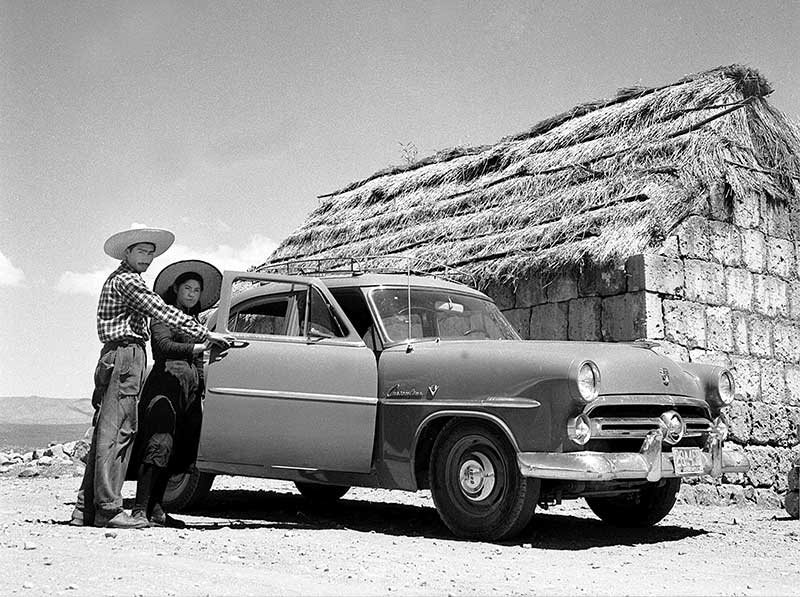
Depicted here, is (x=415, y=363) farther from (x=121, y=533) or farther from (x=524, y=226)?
(x=524, y=226)

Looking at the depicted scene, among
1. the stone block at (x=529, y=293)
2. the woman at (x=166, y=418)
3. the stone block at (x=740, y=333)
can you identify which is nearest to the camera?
the woman at (x=166, y=418)

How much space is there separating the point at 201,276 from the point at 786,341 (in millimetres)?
6755

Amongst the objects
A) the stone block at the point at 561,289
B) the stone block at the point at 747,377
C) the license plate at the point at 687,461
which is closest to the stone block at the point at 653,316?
the stone block at the point at 561,289

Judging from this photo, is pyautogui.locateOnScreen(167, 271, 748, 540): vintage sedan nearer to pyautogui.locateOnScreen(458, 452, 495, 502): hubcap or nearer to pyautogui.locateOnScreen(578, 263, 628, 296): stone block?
pyautogui.locateOnScreen(458, 452, 495, 502): hubcap

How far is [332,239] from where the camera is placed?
14.8m

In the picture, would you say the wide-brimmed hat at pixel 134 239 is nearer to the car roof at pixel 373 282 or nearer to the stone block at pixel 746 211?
the car roof at pixel 373 282

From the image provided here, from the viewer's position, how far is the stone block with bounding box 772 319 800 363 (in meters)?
10.5

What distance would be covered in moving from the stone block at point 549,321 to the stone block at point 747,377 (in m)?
1.77

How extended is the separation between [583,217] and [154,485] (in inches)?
221

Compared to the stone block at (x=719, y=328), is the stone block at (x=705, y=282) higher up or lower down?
higher up

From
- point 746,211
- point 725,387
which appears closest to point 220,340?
point 725,387

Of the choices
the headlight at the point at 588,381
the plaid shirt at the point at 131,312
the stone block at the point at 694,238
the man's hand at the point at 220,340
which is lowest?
the headlight at the point at 588,381

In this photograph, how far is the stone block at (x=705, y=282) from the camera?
9612 millimetres

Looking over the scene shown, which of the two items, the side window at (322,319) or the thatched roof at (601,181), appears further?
the thatched roof at (601,181)
